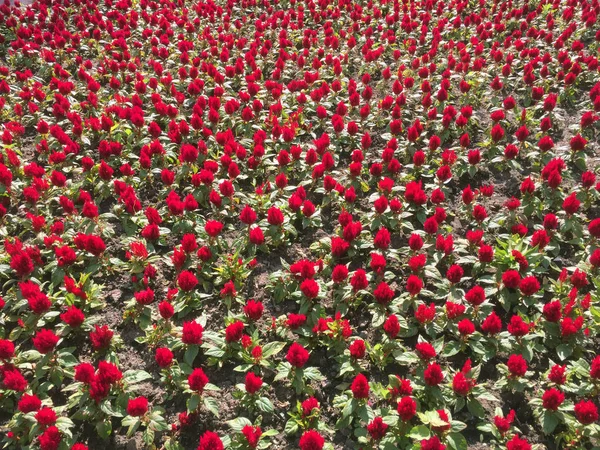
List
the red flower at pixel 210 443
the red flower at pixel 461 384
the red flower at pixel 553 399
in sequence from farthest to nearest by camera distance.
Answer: the red flower at pixel 461 384 < the red flower at pixel 553 399 < the red flower at pixel 210 443

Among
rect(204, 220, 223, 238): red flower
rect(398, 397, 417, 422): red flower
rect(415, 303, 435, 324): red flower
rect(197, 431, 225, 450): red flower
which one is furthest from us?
rect(204, 220, 223, 238): red flower

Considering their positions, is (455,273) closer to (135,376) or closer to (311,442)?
(311,442)

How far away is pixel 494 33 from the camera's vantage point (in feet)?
31.1

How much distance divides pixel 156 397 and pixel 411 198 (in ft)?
11.2

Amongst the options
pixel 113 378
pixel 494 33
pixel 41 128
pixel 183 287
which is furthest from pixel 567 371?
pixel 494 33

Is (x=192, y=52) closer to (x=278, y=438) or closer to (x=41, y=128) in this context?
(x=41, y=128)

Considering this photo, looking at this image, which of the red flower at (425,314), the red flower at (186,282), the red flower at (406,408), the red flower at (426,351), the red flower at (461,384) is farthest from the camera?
the red flower at (186,282)

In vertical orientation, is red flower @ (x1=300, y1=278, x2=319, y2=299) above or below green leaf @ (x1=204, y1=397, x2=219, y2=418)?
above

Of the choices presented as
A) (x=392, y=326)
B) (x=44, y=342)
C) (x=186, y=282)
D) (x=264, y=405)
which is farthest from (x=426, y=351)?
(x=44, y=342)

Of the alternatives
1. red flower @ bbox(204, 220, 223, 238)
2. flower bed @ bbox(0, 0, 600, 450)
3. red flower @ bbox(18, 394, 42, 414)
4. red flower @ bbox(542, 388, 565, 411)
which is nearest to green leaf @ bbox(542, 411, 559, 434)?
flower bed @ bbox(0, 0, 600, 450)

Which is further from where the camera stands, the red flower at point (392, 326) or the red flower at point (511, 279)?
the red flower at point (511, 279)

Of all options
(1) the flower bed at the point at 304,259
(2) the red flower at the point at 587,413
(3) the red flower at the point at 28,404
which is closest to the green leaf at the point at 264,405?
(1) the flower bed at the point at 304,259

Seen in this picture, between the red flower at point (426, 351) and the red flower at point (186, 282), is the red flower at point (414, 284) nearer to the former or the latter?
the red flower at point (426, 351)

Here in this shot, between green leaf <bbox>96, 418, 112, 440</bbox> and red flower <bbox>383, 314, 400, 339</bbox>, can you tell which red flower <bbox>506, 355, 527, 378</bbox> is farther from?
green leaf <bbox>96, 418, 112, 440</bbox>
